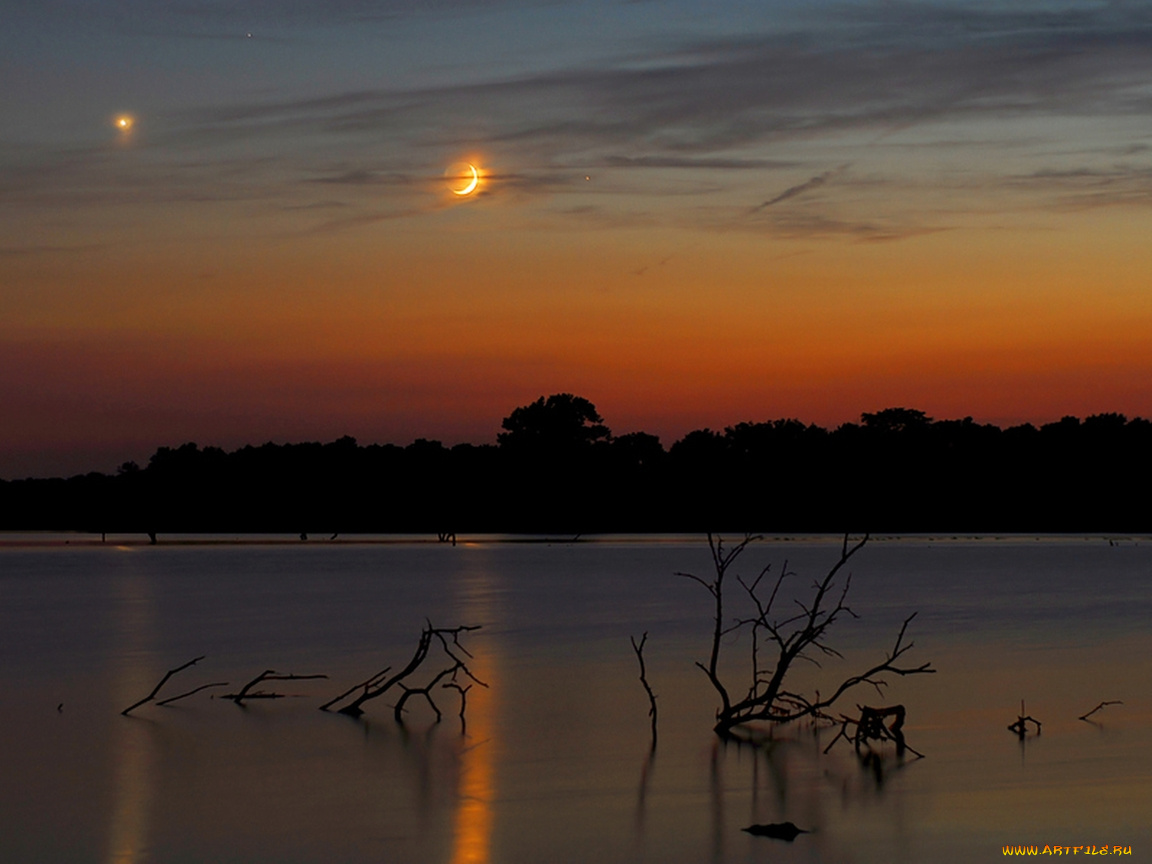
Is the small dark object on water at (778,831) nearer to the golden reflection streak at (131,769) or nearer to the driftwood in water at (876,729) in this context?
the driftwood in water at (876,729)

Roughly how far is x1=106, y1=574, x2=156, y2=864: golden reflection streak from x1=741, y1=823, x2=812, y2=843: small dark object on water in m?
5.29

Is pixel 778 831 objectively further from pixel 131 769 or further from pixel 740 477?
pixel 740 477

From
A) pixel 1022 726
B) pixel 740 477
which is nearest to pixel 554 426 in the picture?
pixel 740 477

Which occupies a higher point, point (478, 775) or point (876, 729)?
point (876, 729)

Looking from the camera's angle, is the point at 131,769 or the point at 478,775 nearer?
the point at 478,775

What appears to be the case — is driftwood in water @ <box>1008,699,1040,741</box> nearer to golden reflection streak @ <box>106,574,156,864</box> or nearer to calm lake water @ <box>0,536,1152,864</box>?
calm lake water @ <box>0,536,1152,864</box>

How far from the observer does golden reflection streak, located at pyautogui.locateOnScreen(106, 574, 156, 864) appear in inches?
531

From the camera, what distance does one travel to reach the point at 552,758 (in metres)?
17.6

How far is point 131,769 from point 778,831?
7724 millimetres

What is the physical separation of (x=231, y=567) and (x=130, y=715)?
7631 cm

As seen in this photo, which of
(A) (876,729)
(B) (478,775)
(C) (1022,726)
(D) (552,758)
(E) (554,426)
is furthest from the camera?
(E) (554,426)

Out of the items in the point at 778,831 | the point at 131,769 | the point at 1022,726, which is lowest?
the point at 131,769

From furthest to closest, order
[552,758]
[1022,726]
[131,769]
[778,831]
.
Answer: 1. [1022,726]
2. [552,758]
3. [131,769]
4. [778,831]

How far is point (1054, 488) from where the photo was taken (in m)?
178
